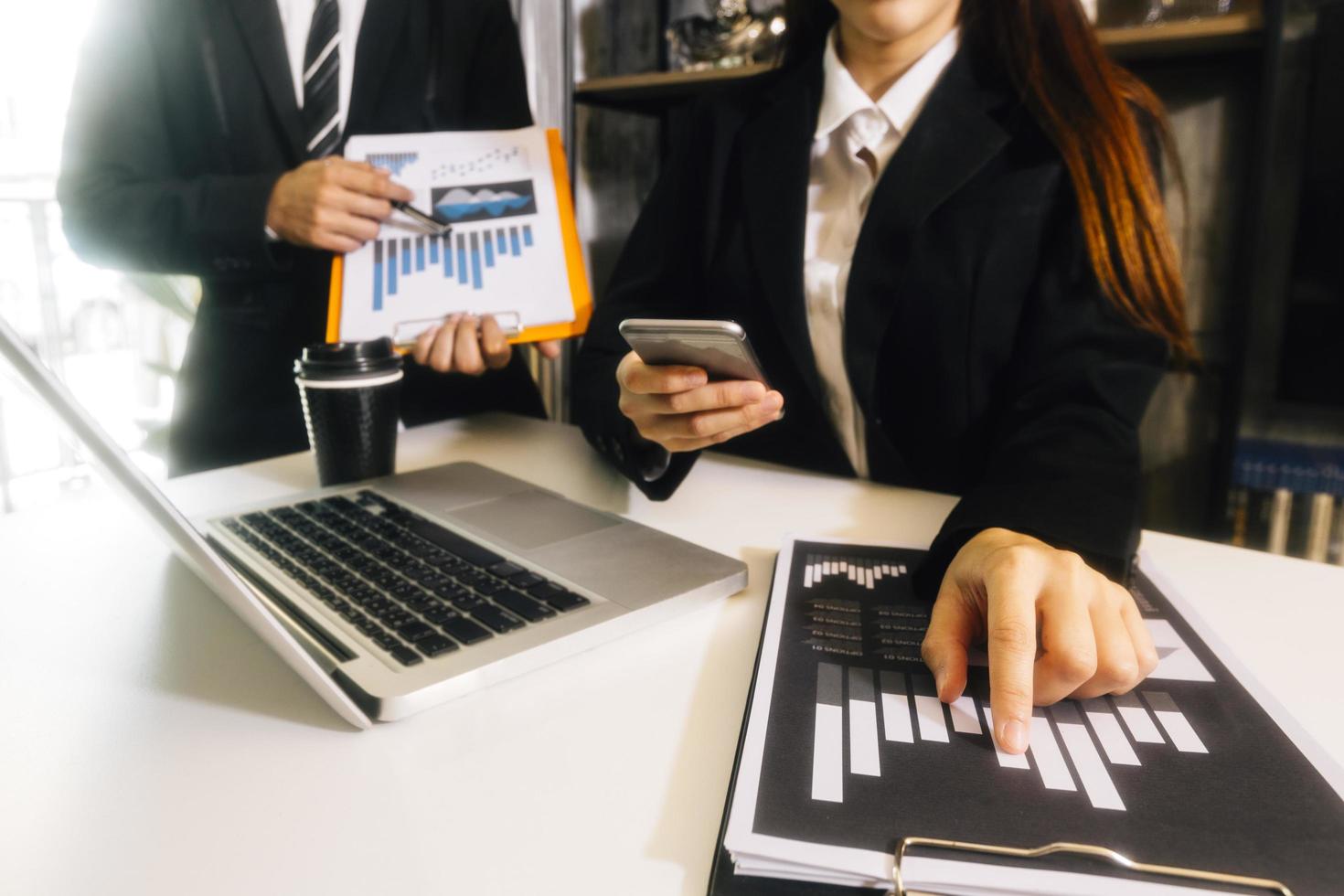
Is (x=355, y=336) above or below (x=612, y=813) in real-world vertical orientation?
above

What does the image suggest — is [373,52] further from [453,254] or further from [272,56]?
[453,254]

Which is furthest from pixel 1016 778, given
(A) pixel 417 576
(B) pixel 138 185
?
(B) pixel 138 185

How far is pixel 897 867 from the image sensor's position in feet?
0.96

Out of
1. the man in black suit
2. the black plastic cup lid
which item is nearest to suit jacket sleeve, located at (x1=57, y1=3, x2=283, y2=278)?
the man in black suit

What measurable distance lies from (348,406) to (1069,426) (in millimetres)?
611

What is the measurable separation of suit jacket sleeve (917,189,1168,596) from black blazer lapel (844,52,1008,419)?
111mm

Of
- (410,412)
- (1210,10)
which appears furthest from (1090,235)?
(1210,10)

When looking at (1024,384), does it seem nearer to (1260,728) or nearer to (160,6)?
(1260,728)

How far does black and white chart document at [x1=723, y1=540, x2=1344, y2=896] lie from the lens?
0.97 ft

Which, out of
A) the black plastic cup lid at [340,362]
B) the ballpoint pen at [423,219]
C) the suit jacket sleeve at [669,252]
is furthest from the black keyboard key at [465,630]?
the ballpoint pen at [423,219]

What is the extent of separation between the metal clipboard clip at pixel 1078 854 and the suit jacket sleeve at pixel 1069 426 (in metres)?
0.23

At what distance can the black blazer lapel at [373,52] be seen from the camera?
3.90ft

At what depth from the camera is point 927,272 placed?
0.84 m

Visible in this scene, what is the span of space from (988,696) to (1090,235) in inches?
21.2
